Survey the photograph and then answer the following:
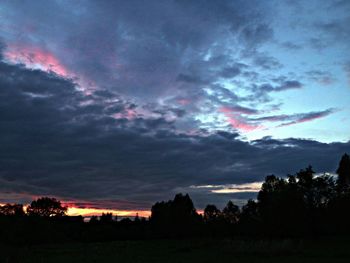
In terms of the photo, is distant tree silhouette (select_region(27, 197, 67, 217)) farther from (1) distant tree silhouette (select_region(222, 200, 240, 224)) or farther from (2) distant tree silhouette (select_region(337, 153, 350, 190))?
(2) distant tree silhouette (select_region(337, 153, 350, 190))

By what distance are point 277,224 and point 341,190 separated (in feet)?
81.8

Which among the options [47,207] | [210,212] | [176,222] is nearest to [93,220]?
[47,207]

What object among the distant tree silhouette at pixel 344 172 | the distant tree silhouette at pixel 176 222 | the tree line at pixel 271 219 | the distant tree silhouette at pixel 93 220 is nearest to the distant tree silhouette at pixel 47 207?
the distant tree silhouette at pixel 93 220

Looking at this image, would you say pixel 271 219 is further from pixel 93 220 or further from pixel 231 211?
pixel 93 220

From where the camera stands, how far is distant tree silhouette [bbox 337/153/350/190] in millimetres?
94819

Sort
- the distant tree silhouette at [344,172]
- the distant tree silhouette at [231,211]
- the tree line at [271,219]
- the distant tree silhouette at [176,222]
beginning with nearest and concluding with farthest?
1. the tree line at [271,219]
2. the distant tree silhouette at [344,172]
3. the distant tree silhouette at [176,222]
4. the distant tree silhouette at [231,211]

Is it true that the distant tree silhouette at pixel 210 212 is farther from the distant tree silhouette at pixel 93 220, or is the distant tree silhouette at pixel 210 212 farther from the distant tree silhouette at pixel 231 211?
the distant tree silhouette at pixel 93 220

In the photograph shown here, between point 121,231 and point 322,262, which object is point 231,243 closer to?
point 322,262

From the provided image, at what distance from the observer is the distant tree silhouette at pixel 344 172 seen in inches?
3733

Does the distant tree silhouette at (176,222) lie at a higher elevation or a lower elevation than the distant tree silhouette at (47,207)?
lower

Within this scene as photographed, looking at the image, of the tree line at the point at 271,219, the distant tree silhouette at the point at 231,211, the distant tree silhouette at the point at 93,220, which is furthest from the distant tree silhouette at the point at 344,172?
the distant tree silhouette at the point at 93,220

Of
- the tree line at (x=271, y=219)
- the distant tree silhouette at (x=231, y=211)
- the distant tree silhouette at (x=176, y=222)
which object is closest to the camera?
the tree line at (x=271, y=219)

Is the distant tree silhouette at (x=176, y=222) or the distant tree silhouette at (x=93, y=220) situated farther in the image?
the distant tree silhouette at (x=93, y=220)

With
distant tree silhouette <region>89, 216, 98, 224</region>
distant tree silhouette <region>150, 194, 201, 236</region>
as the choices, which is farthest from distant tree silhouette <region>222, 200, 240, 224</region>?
distant tree silhouette <region>89, 216, 98, 224</region>
